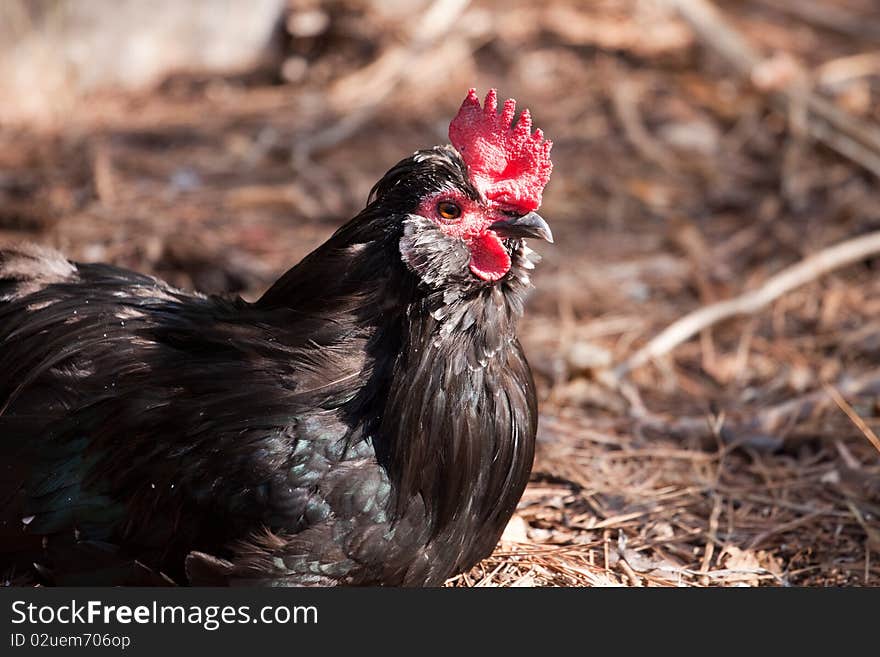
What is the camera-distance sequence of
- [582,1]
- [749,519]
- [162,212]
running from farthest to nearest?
[582,1]
[162,212]
[749,519]

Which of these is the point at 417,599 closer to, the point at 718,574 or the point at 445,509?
the point at 445,509

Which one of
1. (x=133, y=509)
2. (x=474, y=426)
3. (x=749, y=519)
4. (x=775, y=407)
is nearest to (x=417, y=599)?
(x=474, y=426)

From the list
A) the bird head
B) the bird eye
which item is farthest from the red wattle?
the bird eye

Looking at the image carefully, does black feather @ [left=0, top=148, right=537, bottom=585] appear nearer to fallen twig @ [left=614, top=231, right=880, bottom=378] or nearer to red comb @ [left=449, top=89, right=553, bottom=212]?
red comb @ [left=449, top=89, right=553, bottom=212]

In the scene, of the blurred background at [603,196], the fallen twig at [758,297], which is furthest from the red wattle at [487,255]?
the fallen twig at [758,297]

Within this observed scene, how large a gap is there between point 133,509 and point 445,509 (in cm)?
107

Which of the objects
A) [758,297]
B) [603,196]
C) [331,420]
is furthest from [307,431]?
[603,196]

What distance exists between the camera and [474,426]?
366 centimetres

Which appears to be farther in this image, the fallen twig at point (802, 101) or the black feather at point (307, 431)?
the fallen twig at point (802, 101)

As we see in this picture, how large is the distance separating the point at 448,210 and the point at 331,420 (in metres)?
0.81

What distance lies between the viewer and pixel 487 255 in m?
3.52

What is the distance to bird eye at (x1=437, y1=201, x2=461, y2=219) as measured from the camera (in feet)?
11.5

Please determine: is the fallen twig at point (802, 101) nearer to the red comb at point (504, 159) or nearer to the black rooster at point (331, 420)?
the red comb at point (504, 159)

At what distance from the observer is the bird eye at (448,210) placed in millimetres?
3518
